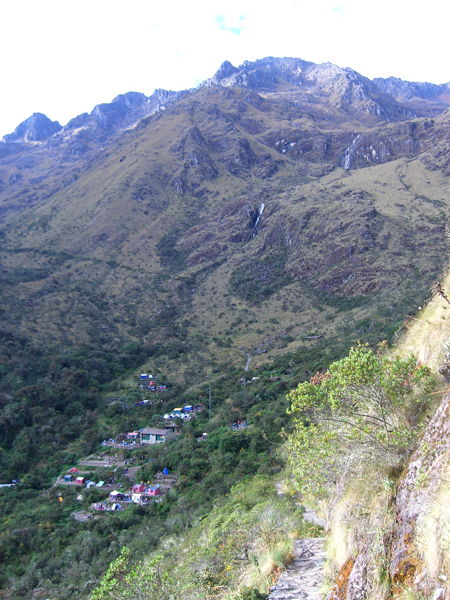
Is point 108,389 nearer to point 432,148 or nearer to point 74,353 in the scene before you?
point 74,353

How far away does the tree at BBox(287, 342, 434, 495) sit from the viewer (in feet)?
20.6

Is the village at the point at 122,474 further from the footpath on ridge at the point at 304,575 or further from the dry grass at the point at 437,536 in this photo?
the dry grass at the point at 437,536

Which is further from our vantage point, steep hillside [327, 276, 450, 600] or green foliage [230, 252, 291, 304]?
green foliage [230, 252, 291, 304]

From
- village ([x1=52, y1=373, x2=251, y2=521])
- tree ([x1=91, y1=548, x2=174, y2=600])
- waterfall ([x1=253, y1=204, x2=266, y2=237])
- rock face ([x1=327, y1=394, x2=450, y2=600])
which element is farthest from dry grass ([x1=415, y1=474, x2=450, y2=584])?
waterfall ([x1=253, y1=204, x2=266, y2=237])

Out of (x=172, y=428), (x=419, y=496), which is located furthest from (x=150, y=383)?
(x=419, y=496)

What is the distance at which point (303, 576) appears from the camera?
6469 mm

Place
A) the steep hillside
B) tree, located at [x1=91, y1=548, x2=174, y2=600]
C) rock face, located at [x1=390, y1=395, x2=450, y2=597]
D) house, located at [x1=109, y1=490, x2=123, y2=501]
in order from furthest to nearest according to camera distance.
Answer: house, located at [x1=109, y1=490, x2=123, y2=501] → tree, located at [x1=91, y1=548, x2=174, y2=600] → rock face, located at [x1=390, y1=395, x2=450, y2=597] → the steep hillside

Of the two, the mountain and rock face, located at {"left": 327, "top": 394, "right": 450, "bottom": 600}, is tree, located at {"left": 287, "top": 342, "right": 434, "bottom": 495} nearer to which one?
rock face, located at {"left": 327, "top": 394, "right": 450, "bottom": 600}

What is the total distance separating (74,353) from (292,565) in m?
48.7

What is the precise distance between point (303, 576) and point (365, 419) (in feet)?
9.79

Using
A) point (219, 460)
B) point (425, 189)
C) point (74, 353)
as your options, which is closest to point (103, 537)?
point (219, 460)

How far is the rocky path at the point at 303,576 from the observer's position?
602cm

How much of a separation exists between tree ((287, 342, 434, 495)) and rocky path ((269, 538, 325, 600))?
4.17 ft

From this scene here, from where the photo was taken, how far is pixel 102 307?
64.1m
